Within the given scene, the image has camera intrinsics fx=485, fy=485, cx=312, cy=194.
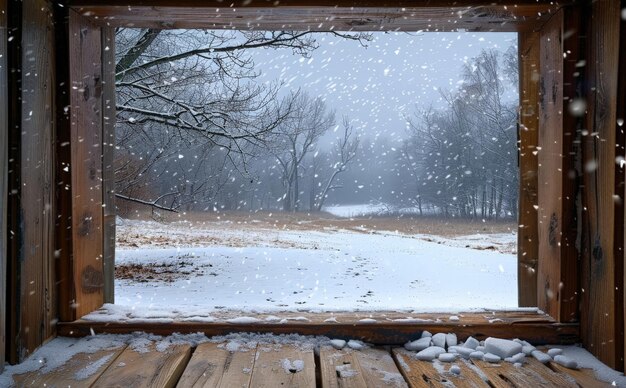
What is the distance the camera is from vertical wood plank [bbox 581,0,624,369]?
1381 millimetres

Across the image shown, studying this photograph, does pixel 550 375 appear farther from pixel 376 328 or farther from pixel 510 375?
pixel 376 328

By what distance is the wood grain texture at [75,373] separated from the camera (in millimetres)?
1247

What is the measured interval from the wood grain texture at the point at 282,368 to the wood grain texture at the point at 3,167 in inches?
27.1

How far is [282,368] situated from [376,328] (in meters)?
0.38

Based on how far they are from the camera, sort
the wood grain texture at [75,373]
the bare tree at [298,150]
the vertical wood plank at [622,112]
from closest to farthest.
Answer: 1. the wood grain texture at [75,373]
2. the vertical wood plank at [622,112]
3. the bare tree at [298,150]

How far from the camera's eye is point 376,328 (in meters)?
1.60

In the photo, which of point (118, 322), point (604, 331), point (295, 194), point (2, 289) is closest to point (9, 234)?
point (2, 289)

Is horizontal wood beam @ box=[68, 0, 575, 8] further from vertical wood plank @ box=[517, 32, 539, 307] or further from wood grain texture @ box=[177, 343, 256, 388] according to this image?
wood grain texture @ box=[177, 343, 256, 388]

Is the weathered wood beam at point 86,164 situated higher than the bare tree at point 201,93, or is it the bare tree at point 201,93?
the bare tree at point 201,93

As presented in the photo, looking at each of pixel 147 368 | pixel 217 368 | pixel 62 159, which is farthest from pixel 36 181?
pixel 217 368

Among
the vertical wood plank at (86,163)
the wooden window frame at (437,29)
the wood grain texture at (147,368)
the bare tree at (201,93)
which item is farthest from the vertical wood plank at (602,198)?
the bare tree at (201,93)

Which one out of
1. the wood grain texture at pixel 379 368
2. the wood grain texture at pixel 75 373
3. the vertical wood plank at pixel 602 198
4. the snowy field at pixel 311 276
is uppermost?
the vertical wood plank at pixel 602 198

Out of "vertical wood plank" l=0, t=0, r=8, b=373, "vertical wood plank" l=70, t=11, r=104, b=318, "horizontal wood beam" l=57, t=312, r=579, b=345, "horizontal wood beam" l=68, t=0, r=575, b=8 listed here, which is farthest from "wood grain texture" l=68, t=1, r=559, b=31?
"horizontal wood beam" l=57, t=312, r=579, b=345

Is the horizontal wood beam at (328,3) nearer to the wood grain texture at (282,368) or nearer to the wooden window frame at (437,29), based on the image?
the wooden window frame at (437,29)
